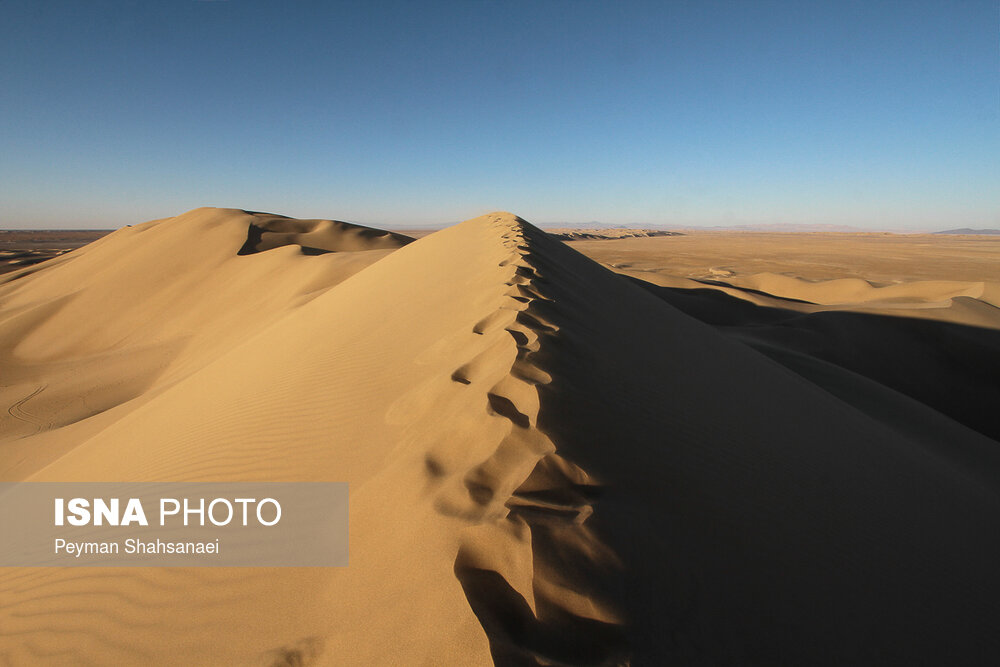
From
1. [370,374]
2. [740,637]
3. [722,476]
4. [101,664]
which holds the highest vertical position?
[370,374]

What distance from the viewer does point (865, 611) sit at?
1619mm

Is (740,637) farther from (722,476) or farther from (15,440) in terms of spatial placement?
(15,440)

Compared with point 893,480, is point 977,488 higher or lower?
lower

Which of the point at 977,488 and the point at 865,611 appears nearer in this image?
the point at 865,611

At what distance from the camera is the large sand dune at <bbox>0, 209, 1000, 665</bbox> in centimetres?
131

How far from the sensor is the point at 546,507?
1.51 meters

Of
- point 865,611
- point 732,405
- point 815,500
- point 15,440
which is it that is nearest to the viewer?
point 865,611

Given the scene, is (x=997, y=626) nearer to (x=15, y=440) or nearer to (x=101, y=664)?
(x=101, y=664)

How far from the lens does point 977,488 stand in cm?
331

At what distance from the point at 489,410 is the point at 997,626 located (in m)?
2.19

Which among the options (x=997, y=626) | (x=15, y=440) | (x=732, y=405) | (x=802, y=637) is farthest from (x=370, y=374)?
(x=15, y=440)

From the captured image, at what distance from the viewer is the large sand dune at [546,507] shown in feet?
4.30

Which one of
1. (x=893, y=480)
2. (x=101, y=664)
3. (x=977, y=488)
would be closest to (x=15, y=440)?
(x=101, y=664)

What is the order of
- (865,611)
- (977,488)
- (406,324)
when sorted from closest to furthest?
(865,611) → (977,488) → (406,324)
